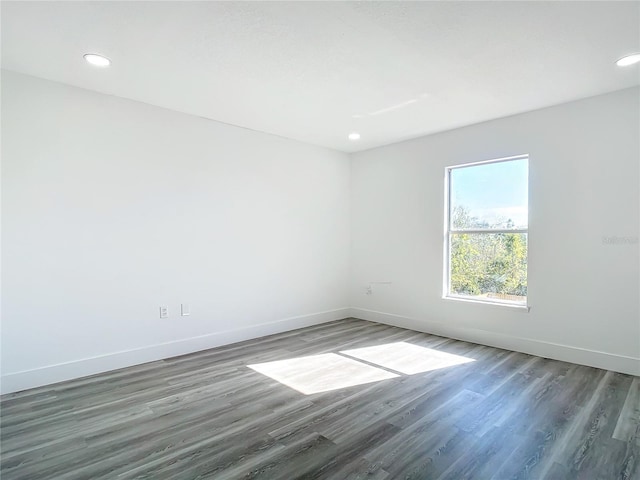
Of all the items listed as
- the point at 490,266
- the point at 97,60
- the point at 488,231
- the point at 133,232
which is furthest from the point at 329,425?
the point at 97,60

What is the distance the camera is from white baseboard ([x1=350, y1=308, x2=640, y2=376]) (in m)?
3.30

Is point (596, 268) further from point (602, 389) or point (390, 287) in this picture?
point (390, 287)

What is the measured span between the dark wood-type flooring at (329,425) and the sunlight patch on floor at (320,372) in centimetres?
6

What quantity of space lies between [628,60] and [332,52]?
2277mm

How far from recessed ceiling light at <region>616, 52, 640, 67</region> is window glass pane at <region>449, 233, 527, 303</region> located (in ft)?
5.84

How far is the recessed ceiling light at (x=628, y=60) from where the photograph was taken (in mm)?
2639

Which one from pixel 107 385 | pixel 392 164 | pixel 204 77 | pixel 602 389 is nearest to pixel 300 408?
pixel 107 385

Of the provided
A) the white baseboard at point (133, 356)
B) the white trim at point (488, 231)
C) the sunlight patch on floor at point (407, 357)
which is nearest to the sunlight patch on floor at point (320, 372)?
the sunlight patch on floor at point (407, 357)

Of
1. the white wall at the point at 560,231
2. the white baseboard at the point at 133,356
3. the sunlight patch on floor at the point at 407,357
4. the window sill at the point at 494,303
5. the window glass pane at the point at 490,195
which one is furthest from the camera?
the window glass pane at the point at 490,195

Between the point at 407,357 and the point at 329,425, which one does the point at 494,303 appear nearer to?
the point at 407,357

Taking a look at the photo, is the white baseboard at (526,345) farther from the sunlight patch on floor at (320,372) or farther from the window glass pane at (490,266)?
the sunlight patch on floor at (320,372)

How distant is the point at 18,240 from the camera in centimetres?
292

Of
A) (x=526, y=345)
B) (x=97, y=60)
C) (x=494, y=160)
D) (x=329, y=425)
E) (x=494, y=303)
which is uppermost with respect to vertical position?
(x=97, y=60)

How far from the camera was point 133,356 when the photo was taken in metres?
3.51
